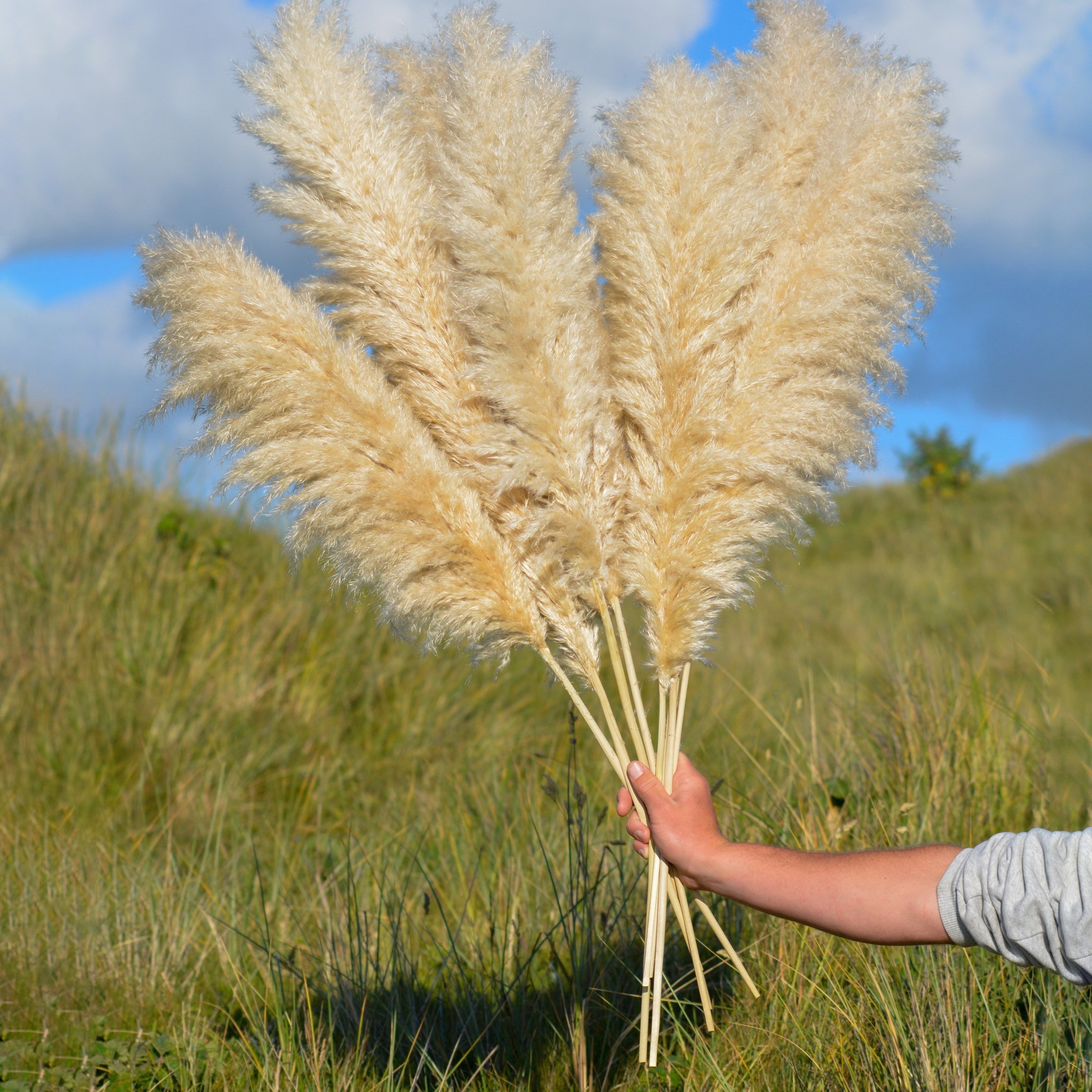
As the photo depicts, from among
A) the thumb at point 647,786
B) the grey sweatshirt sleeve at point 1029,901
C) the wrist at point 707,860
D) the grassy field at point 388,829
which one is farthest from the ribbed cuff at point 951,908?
the grassy field at point 388,829

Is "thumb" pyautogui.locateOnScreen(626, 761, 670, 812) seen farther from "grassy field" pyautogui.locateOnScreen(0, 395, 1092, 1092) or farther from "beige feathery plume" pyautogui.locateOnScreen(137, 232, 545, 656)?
"grassy field" pyautogui.locateOnScreen(0, 395, 1092, 1092)

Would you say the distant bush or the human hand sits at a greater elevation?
the distant bush

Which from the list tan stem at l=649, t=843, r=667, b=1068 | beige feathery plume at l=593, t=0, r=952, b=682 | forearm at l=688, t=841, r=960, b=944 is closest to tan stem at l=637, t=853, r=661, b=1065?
tan stem at l=649, t=843, r=667, b=1068

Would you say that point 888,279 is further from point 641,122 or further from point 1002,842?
point 1002,842

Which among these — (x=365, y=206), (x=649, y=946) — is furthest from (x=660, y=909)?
(x=365, y=206)

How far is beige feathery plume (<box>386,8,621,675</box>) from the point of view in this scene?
170 cm

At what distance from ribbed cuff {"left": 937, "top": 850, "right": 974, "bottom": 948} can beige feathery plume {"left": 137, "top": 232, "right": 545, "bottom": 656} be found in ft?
2.59

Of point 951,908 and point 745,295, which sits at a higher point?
point 745,295

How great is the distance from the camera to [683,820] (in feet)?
5.79

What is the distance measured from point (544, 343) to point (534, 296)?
8 cm

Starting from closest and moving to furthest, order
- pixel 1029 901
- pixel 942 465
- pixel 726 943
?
1. pixel 1029 901
2. pixel 726 943
3. pixel 942 465

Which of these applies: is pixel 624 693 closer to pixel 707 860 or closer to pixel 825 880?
pixel 707 860

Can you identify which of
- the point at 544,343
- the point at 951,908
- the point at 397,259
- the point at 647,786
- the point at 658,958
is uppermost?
the point at 397,259

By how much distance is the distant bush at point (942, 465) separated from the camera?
Result: 1595cm
